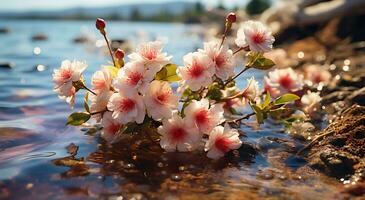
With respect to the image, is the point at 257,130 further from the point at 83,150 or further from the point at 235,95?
the point at 83,150

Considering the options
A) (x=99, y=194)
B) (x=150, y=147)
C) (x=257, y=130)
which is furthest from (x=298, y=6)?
(x=99, y=194)

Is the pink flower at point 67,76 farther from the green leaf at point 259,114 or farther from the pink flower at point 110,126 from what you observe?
the green leaf at point 259,114

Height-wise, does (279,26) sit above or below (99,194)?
above

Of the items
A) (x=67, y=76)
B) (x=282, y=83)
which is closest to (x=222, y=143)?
(x=67, y=76)

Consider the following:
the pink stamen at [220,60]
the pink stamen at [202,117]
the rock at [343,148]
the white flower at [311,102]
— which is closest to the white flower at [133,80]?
the pink stamen at [202,117]

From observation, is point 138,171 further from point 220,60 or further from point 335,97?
point 335,97

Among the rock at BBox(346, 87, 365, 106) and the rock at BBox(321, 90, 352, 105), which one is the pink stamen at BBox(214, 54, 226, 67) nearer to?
the rock at BBox(346, 87, 365, 106)

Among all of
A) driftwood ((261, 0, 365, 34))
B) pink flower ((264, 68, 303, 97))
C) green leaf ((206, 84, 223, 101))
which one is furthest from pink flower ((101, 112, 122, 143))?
driftwood ((261, 0, 365, 34))
